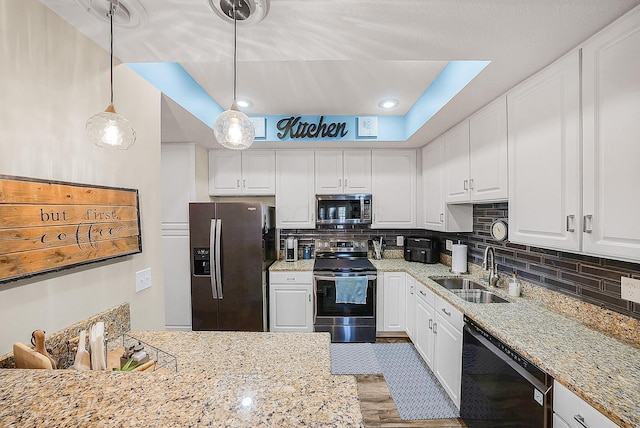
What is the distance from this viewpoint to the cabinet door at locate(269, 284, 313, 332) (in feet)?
9.82

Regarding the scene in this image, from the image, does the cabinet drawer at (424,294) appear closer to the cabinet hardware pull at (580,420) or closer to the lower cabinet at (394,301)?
the lower cabinet at (394,301)

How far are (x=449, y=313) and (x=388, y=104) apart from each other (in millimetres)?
2000

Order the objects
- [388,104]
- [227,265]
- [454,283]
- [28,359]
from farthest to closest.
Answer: [227,265]
[388,104]
[454,283]
[28,359]

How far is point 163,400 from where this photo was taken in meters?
0.60

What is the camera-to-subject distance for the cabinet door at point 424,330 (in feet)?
7.62

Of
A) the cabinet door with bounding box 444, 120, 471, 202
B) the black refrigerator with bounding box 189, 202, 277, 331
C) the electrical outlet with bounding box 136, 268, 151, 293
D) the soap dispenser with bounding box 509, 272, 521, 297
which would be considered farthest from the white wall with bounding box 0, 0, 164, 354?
the soap dispenser with bounding box 509, 272, 521, 297

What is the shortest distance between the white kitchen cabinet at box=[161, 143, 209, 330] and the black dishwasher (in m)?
2.68

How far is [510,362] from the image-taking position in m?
1.30

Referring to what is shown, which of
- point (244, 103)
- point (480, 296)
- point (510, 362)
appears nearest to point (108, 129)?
point (244, 103)

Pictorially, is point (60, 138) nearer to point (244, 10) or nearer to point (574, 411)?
point (244, 10)

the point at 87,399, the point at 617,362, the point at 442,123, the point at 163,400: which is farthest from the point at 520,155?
the point at 87,399

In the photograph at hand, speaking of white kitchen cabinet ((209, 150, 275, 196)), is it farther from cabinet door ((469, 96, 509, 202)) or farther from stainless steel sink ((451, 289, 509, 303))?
stainless steel sink ((451, 289, 509, 303))

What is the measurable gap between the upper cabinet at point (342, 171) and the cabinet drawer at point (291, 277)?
1019 mm

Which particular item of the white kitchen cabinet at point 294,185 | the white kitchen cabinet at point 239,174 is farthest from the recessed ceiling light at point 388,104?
the white kitchen cabinet at point 239,174
